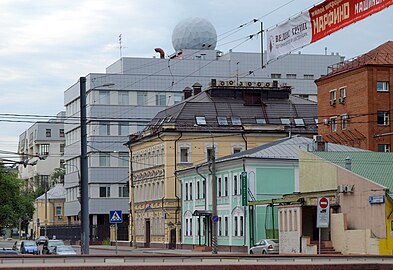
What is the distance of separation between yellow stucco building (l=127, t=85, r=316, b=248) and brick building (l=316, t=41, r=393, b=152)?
720 centimetres

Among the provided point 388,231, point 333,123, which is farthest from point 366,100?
point 388,231

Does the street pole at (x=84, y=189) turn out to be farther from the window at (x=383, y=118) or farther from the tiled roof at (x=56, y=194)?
the tiled roof at (x=56, y=194)

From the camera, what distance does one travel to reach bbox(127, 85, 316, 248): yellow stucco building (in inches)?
3398

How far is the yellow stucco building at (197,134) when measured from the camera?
86.3 m

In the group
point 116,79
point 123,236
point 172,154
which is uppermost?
point 116,79

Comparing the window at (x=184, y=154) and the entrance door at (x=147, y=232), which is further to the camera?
the entrance door at (x=147, y=232)

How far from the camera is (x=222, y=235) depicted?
7319cm

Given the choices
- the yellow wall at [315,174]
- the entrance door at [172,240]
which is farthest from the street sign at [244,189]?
the entrance door at [172,240]

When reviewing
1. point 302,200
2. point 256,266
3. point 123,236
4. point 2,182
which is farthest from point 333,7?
point 123,236

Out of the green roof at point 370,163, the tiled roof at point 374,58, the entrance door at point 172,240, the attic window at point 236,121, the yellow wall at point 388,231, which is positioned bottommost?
the entrance door at point 172,240

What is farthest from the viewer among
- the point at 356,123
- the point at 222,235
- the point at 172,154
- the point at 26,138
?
the point at 26,138

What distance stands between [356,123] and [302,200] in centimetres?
2270

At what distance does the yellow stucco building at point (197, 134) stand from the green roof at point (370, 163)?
25.3 metres

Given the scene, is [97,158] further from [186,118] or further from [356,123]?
[356,123]
